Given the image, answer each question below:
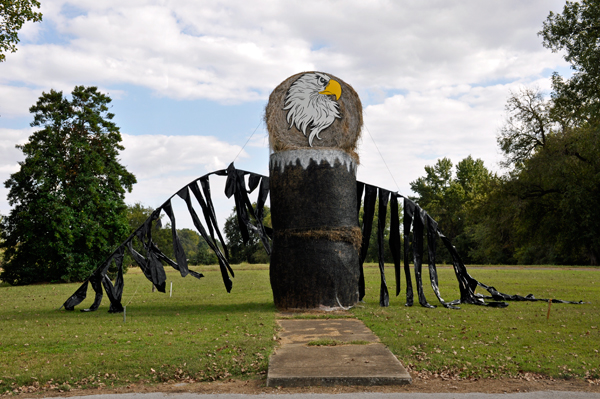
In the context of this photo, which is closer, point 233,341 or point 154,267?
point 233,341

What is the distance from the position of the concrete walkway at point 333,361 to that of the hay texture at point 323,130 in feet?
15.3

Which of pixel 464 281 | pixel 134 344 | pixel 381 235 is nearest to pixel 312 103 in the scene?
pixel 381 235

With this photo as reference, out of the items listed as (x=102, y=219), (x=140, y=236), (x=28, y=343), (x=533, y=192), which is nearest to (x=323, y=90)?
(x=140, y=236)

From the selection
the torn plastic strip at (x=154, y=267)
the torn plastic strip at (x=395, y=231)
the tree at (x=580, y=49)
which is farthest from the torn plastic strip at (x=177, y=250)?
the tree at (x=580, y=49)

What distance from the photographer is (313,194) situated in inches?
475

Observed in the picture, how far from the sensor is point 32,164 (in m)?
27.4

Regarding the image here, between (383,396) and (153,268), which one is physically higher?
(153,268)

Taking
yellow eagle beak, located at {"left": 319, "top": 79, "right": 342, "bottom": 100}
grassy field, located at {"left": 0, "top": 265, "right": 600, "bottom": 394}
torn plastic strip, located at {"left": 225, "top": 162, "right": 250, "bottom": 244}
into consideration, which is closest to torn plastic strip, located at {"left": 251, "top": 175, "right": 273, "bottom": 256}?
torn plastic strip, located at {"left": 225, "top": 162, "right": 250, "bottom": 244}

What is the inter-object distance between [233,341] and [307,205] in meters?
4.32

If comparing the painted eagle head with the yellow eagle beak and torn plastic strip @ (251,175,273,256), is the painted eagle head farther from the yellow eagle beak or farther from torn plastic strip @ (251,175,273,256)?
torn plastic strip @ (251,175,273,256)

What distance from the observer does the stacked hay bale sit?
11.9m

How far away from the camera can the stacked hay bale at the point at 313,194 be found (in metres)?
11.9

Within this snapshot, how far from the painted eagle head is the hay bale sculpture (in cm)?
2

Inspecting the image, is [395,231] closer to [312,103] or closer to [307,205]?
[307,205]
